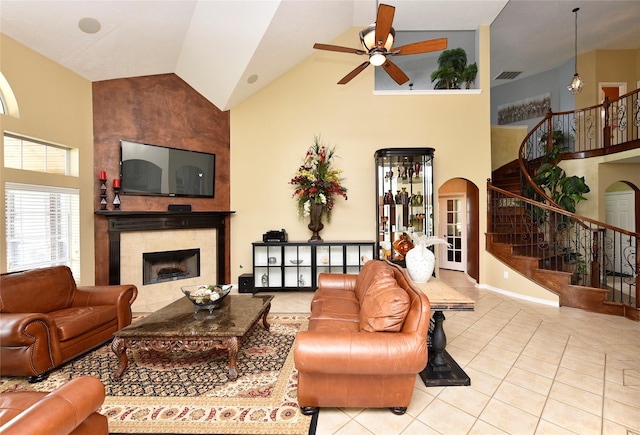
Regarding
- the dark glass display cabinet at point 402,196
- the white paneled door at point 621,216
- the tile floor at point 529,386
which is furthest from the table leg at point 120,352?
the white paneled door at point 621,216

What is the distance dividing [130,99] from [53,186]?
1.68 meters

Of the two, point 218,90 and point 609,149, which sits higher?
point 218,90

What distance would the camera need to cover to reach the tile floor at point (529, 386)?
73.0 inches

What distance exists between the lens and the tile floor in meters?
1.86

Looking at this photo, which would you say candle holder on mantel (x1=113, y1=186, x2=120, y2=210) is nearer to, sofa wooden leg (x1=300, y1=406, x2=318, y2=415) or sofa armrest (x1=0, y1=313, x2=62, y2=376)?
sofa armrest (x1=0, y1=313, x2=62, y2=376)

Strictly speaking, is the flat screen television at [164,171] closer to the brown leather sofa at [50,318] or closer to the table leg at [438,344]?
the brown leather sofa at [50,318]

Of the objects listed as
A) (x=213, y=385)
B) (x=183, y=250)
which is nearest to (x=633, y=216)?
(x=213, y=385)

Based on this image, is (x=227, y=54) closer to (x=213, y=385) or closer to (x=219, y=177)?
(x=219, y=177)

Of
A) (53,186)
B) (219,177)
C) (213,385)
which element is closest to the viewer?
(213,385)

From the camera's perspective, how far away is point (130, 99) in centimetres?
423

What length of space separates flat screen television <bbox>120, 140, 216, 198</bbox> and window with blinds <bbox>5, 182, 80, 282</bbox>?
0.74 metres

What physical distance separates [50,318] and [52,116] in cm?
255

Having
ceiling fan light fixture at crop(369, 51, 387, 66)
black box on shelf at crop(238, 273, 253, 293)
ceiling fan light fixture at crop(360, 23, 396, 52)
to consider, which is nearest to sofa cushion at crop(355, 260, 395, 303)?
ceiling fan light fixture at crop(369, 51, 387, 66)

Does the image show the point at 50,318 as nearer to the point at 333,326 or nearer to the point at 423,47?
the point at 333,326
